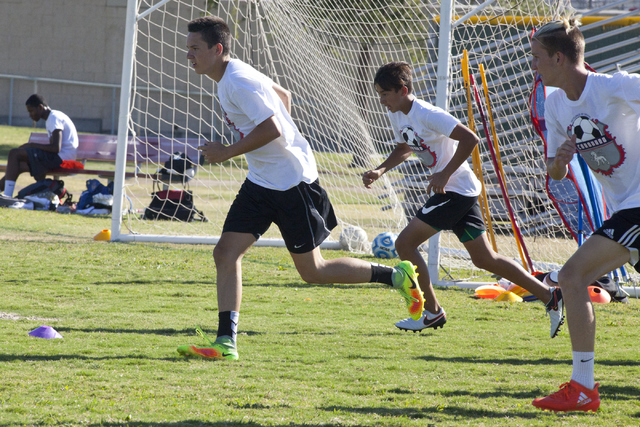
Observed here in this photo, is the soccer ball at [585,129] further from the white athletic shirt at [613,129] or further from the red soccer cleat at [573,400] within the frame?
→ the red soccer cleat at [573,400]

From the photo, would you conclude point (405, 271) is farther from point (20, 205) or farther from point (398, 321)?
point (20, 205)

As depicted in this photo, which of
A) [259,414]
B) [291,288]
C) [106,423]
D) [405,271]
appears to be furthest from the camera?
[291,288]

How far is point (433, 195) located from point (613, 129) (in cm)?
179

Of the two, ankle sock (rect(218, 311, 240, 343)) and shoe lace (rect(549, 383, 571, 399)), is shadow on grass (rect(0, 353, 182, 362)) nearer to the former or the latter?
ankle sock (rect(218, 311, 240, 343))

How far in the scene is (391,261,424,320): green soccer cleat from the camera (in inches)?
186

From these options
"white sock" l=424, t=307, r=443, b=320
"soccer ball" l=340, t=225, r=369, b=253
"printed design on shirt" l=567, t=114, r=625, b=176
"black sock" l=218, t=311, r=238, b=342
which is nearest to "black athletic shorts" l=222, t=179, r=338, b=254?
"black sock" l=218, t=311, r=238, b=342

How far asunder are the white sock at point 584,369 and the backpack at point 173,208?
8508 millimetres

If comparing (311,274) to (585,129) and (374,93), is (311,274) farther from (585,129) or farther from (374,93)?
(374,93)

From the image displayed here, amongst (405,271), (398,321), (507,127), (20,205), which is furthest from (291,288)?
(20,205)

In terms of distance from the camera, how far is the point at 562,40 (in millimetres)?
3420

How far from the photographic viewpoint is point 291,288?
6848 mm

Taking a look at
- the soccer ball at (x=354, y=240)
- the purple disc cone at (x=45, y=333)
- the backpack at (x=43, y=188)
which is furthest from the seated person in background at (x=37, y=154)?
the purple disc cone at (x=45, y=333)

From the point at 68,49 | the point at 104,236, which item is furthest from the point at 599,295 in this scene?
the point at 68,49

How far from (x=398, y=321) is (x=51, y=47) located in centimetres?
2746
